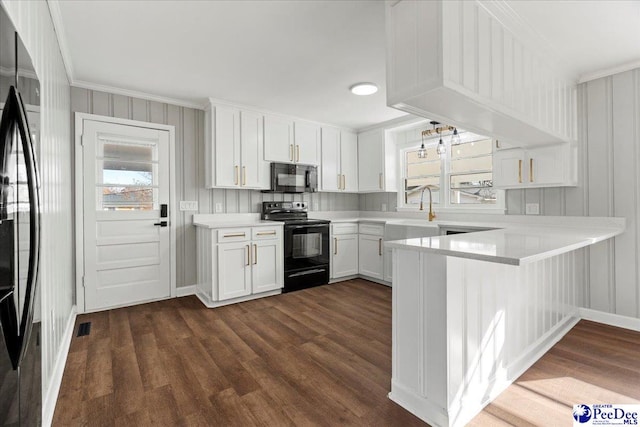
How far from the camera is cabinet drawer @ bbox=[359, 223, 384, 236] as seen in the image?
13.8 feet

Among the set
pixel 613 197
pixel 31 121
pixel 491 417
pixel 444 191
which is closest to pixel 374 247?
pixel 444 191

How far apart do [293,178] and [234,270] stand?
5.10 ft

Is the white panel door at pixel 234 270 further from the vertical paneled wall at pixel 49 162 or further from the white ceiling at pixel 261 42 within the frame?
the white ceiling at pixel 261 42

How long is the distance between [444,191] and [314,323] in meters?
2.51

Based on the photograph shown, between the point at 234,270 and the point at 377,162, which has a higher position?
the point at 377,162

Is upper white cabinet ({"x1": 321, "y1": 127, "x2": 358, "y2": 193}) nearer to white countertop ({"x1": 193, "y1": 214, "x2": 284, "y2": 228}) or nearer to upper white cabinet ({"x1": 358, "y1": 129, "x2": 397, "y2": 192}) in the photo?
upper white cabinet ({"x1": 358, "y1": 129, "x2": 397, "y2": 192})

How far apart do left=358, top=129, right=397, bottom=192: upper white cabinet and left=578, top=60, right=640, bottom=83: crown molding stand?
2284 mm

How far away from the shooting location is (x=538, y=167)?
2893 mm

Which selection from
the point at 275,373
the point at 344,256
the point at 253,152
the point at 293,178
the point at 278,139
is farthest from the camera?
the point at 344,256

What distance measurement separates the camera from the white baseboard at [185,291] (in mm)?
3686

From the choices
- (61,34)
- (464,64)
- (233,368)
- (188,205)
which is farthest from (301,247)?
(61,34)

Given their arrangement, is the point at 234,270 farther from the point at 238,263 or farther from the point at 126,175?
the point at 126,175

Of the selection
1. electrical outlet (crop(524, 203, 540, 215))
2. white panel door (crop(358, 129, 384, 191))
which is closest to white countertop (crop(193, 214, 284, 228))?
white panel door (crop(358, 129, 384, 191))

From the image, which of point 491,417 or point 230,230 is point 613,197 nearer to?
point 491,417
